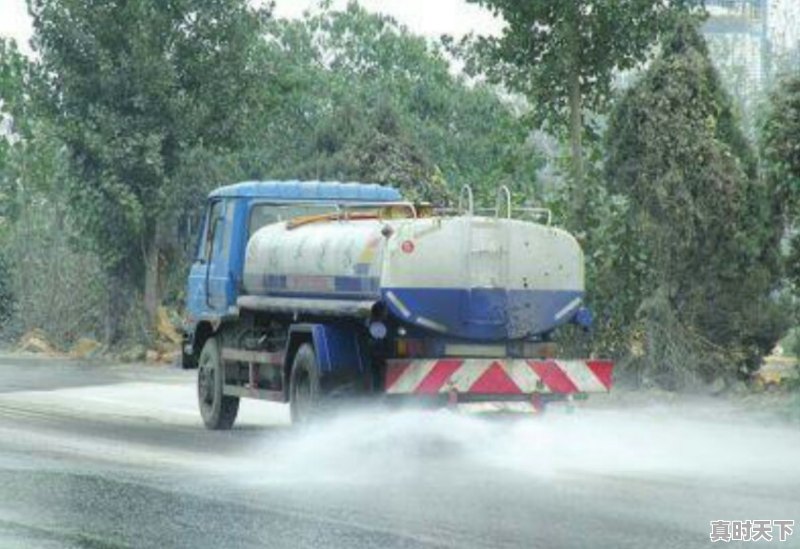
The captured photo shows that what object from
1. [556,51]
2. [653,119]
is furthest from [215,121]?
[653,119]

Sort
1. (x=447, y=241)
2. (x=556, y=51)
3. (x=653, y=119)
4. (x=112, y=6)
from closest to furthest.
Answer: (x=447, y=241)
(x=653, y=119)
(x=556, y=51)
(x=112, y=6)

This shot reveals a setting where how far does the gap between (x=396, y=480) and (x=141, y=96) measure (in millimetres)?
22339

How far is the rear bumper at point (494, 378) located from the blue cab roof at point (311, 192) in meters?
3.75

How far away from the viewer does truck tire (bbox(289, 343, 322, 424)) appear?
53.4 ft

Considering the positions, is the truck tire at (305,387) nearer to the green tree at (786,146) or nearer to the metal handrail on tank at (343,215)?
the metal handrail on tank at (343,215)

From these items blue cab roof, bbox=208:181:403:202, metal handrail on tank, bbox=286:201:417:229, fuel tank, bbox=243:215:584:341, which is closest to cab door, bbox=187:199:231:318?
blue cab roof, bbox=208:181:403:202

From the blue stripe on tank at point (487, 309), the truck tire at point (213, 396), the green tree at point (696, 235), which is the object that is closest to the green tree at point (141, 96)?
the green tree at point (696, 235)

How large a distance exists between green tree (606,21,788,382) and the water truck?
19.9 ft

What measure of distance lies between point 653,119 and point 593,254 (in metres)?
2.27

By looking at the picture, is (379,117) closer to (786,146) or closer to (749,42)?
(786,146)

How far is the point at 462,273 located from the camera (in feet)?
50.9

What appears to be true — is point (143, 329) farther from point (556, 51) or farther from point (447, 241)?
point (447, 241)

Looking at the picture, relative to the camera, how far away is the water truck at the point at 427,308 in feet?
50.9

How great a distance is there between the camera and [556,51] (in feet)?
84.7
